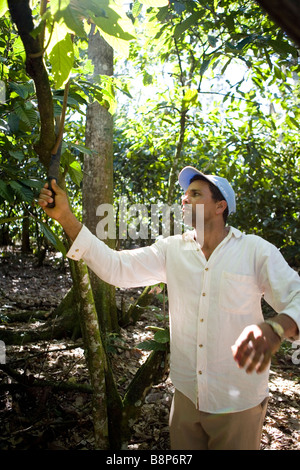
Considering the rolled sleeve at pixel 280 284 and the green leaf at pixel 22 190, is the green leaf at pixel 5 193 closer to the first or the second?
the green leaf at pixel 22 190

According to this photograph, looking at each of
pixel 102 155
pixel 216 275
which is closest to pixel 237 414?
pixel 216 275

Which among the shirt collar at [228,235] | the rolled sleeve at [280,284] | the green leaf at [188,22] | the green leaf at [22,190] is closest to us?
the rolled sleeve at [280,284]

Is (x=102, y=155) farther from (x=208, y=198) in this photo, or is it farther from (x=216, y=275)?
(x=216, y=275)

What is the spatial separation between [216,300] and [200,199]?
56 centimetres

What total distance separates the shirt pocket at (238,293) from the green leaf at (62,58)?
1.11 metres

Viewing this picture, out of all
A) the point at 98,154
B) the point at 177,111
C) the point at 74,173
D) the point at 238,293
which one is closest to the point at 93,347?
the point at 238,293

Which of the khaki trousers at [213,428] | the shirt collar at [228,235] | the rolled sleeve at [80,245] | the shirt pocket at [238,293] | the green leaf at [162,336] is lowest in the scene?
the khaki trousers at [213,428]

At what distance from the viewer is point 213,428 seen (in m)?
1.71

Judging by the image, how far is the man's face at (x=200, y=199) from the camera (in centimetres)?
203

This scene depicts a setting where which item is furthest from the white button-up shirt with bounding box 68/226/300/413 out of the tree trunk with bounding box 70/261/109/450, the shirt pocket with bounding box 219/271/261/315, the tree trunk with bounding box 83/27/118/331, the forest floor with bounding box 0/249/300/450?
the tree trunk with bounding box 83/27/118/331

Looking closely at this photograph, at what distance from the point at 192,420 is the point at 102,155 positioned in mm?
2840

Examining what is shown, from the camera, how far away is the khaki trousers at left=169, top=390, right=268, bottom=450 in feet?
5.48

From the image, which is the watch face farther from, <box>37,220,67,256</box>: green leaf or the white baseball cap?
<box>37,220,67,256</box>: green leaf

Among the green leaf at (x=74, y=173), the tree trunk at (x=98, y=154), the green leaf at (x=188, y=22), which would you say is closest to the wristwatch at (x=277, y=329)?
the green leaf at (x=74, y=173)
